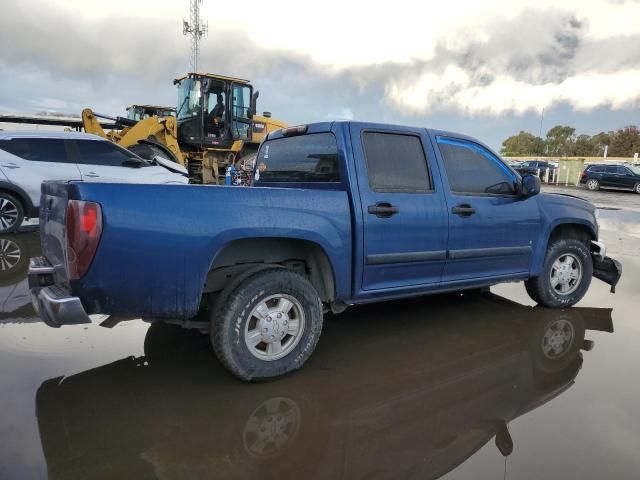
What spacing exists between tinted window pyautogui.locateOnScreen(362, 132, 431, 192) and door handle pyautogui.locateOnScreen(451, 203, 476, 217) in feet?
1.03

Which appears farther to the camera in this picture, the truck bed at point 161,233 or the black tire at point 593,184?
the black tire at point 593,184

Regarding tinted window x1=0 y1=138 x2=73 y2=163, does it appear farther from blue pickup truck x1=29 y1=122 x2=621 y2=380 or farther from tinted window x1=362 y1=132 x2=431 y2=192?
tinted window x1=362 y1=132 x2=431 y2=192

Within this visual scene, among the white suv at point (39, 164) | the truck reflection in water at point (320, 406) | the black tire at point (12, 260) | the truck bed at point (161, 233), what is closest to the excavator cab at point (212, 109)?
the white suv at point (39, 164)

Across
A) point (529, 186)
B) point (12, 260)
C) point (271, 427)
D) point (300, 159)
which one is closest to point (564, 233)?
point (529, 186)

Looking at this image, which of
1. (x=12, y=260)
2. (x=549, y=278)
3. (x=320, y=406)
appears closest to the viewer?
(x=320, y=406)

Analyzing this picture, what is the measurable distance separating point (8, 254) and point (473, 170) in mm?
6422

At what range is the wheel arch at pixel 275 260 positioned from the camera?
321 centimetres

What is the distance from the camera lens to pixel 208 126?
14219 millimetres

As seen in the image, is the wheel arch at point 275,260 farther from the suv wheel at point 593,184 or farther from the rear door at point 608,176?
the suv wheel at point 593,184

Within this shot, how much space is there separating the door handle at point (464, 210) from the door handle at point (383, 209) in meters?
0.66

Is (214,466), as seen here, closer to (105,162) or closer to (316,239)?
(316,239)

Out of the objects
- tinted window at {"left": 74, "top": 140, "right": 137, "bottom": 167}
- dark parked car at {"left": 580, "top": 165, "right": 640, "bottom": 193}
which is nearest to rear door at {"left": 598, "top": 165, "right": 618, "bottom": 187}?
dark parked car at {"left": 580, "top": 165, "right": 640, "bottom": 193}

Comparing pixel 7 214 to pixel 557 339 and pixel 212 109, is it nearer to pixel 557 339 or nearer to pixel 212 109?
pixel 212 109

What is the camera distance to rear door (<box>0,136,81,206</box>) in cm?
773
